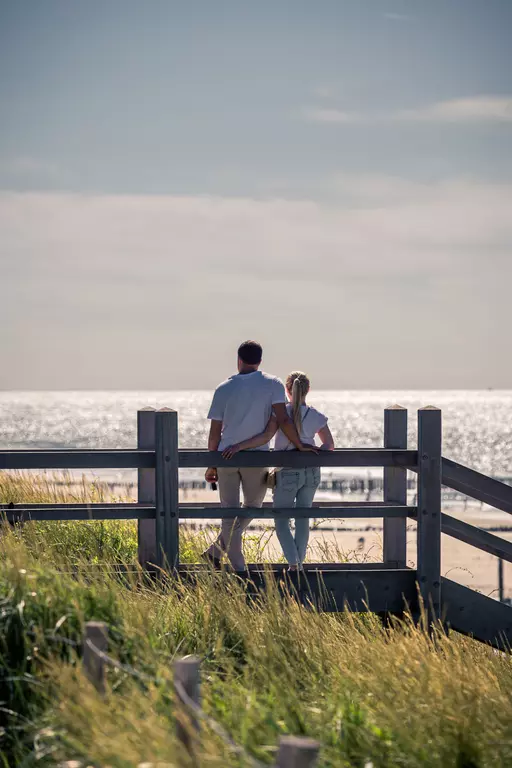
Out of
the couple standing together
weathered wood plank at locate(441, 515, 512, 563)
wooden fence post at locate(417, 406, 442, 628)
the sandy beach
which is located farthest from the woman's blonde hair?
the sandy beach

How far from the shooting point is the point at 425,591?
778 centimetres

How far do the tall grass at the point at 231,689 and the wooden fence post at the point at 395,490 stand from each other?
2173mm

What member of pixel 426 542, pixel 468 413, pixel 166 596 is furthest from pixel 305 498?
pixel 468 413

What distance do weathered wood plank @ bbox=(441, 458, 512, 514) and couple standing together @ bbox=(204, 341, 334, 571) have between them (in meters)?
1.09

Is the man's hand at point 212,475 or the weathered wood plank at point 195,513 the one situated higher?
the man's hand at point 212,475

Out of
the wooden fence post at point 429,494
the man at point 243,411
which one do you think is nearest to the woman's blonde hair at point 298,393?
the man at point 243,411

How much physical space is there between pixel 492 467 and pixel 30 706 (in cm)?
8245

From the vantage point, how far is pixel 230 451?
A: 24.9 ft

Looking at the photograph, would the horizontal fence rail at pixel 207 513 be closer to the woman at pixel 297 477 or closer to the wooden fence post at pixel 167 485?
the wooden fence post at pixel 167 485

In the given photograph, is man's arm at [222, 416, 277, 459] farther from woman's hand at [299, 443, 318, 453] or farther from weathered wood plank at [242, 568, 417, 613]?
weathered wood plank at [242, 568, 417, 613]

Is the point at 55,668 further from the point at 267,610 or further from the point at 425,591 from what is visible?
the point at 425,591

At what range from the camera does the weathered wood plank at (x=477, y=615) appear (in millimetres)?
7922

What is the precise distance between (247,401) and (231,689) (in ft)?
9.98

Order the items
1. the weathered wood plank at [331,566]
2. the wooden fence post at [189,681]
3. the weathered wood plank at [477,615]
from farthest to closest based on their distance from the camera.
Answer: the weathered wood plank at [331,566] < the weathered wood plank at [477,615] < the wooden fence post at [189,681]
